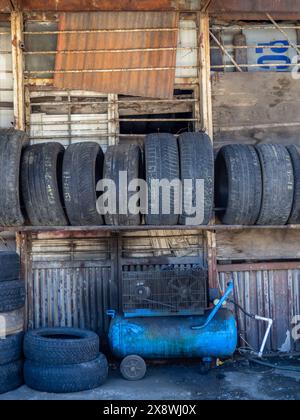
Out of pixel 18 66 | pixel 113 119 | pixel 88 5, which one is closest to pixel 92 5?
pixel 88 5

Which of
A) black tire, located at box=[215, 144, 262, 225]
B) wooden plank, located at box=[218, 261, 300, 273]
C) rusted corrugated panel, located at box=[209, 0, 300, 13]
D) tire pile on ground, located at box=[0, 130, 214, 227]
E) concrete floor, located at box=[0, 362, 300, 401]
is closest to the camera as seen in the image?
concrete floor, located at box=[0, 362, 300, 401]

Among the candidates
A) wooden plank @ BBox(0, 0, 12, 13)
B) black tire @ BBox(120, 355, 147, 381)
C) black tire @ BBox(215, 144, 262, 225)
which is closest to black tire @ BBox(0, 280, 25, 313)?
black tire @ BBox(120, 355, 147, 381)

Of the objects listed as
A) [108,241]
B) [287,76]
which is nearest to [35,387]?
[108,241]

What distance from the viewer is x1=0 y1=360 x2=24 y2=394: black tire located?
6293 millimetres

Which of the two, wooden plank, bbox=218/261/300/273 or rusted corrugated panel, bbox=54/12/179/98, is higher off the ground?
rusted corrugated panel, bbox=54/12/179/98

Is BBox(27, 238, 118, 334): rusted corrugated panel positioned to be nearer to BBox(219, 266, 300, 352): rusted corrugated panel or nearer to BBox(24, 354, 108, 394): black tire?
BBox(24, 354, 108, 394): black tire

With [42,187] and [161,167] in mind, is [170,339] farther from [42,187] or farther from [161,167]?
[42,187]

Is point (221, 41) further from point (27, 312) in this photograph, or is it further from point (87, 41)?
point (27, 312)

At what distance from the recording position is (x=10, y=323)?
663cm

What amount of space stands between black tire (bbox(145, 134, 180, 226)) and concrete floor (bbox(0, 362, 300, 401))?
6.16 feet

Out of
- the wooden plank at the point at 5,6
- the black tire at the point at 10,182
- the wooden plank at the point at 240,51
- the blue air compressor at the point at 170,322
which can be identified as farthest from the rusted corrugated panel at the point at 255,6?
the blue air compressor at the point at 170,322

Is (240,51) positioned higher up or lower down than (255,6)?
lower down

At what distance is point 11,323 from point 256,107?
177 inches

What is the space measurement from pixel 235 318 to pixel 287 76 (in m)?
3.55
